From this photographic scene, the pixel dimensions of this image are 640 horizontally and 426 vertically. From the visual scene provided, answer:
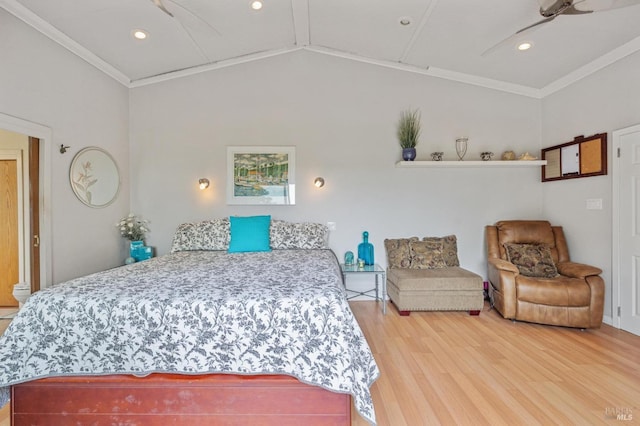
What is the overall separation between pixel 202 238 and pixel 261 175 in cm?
110

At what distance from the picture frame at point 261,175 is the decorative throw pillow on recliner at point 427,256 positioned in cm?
173

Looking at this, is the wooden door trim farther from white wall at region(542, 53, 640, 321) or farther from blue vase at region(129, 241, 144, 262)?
white wall at region(542, 53, 640, 321)

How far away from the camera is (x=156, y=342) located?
168 cm

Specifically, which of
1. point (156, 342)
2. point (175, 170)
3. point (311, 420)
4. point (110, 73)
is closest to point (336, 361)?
point (311, 420)

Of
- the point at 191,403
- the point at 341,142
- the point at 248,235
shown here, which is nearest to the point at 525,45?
the point at 341,142

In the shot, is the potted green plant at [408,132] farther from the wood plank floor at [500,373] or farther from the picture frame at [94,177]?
the picture frame at [94,177]

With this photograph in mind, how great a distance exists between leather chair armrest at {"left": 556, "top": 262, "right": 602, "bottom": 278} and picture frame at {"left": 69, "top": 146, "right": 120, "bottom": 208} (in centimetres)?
530

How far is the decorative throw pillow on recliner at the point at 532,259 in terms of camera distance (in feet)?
11.4

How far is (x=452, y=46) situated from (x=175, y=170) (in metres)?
3.74

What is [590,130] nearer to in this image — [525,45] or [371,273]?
[525,45]

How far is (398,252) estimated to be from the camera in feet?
13.2

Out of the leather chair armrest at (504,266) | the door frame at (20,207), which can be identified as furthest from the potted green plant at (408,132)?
the door frame at (20,207)

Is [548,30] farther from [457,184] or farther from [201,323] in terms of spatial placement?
[201,323]

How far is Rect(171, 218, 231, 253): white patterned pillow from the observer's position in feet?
12.1
